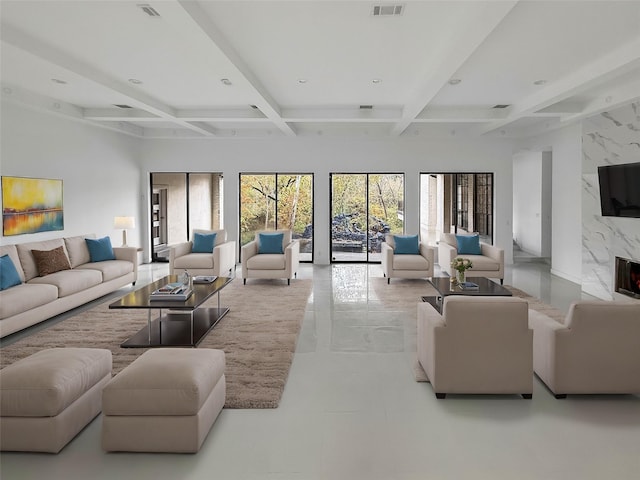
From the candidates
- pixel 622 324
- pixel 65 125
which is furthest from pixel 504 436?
pixel 65 125

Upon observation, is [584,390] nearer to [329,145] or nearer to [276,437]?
[276,437]

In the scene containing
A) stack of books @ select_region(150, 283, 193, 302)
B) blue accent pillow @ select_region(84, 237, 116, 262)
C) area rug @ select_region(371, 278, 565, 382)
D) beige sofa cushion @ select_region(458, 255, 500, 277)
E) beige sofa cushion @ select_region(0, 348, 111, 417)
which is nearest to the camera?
beige sofa cushion @ select_region(0, 348, 111, 417)

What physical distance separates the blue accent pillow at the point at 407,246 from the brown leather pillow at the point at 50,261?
5672 mm

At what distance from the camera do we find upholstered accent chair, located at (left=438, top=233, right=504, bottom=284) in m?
8.26

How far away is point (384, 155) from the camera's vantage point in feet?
36.5

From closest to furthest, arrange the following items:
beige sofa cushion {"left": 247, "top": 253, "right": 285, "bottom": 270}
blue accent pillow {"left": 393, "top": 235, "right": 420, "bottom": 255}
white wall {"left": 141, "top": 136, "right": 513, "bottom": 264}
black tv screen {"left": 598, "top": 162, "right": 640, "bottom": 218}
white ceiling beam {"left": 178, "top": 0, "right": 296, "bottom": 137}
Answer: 1. white ceiling beam {"left": 178, "top": 0, "right": 296, "bottom": 137}
2. black tv screen {"left": 598, "top": 162, "right": 640, "bottom": 218}
3. beige sofa cushion {"left": 247, "top": 253, "right": 285, "bottom": 270}
4. blue accent pillow {"left": 393, "top": 235, "right": 420, "bottom": 255}
5. white wall {"left": 141, "top": 136, "right": 513, "bottom": 264}

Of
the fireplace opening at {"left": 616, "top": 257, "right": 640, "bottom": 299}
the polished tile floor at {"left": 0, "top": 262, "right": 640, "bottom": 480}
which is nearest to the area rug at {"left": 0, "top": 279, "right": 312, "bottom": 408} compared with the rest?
the polished tile floor at {"left": 0, "top": 262, "right": 640, "bottom": 480}

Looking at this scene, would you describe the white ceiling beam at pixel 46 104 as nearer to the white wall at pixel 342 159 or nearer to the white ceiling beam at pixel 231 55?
the white wall at pixel 342 159

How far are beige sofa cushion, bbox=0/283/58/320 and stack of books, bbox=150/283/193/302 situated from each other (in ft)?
4.77

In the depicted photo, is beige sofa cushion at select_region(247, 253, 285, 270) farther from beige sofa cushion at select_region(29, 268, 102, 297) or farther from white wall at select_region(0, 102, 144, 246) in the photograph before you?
white wall at select_region(0, 102, 144, 246)

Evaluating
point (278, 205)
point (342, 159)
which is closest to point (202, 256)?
point (278, 205)

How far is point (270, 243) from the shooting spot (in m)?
9.00

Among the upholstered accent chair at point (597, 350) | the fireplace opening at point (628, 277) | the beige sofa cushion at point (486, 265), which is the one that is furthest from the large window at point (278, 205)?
the upholstered accent chair at point (597, 350)

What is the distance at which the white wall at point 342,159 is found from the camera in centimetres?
1105
